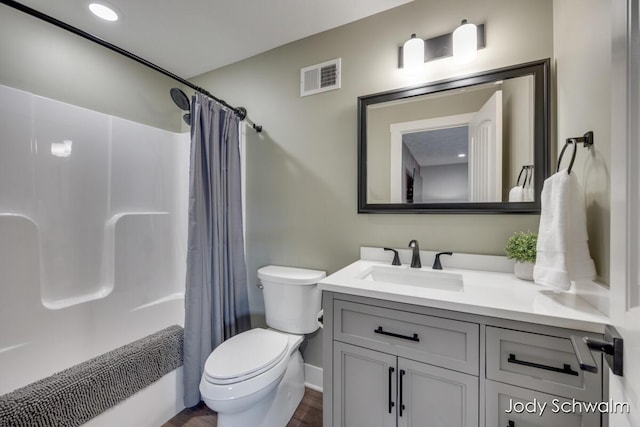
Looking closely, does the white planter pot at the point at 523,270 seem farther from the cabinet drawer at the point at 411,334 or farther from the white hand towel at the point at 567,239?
the cabinet drawer at the point at 411,334

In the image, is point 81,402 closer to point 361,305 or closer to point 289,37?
point 361,305

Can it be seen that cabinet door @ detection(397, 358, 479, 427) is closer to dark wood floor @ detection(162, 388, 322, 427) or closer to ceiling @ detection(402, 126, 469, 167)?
dark wood floor @ detection(162, 388, 322, 427)

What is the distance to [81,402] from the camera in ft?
3.69

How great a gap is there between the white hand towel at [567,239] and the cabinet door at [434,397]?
47 cm

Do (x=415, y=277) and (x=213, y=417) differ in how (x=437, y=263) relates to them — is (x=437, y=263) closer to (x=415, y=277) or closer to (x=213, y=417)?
(x=415, y=277)

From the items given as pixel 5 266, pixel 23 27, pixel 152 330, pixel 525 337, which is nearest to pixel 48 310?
pixel 5 266

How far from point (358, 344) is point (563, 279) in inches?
30.8

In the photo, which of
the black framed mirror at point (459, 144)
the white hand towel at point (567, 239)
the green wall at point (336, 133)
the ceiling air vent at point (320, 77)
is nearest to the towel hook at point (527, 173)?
the black framed mirror at point (459, 144)

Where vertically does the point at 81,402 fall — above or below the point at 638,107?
below

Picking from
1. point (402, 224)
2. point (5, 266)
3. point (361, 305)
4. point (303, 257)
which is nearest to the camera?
point (361, 305)

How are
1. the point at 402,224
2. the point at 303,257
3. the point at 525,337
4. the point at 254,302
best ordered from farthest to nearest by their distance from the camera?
the point at 254,302, the point at 303,257, the point at 402,224, the point at 525,337

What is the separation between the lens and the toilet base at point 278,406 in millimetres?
1243

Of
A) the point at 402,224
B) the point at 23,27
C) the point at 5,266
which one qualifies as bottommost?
the point at 5,266

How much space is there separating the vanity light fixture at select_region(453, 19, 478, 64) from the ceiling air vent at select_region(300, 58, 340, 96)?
27.5 inches
